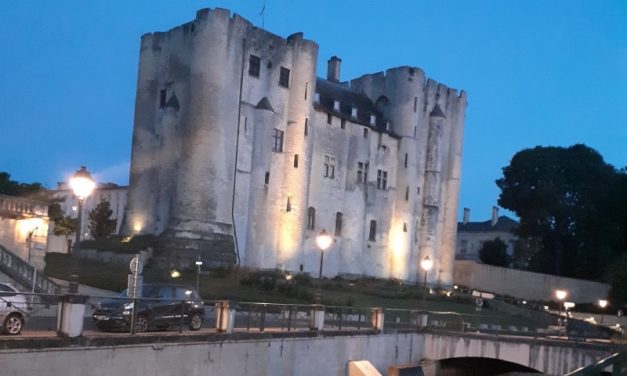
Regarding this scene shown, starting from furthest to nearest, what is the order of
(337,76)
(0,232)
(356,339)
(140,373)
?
1. (337,76)
2. (0,232)
3. (356,339)
4. (140,373)

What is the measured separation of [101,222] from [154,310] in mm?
60588

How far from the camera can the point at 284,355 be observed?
82.7ft

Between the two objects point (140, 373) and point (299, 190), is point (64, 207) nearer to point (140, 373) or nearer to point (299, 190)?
point (299, 190)

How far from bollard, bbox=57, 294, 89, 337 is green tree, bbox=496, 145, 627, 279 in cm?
7022

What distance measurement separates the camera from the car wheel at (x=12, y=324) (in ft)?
54.8

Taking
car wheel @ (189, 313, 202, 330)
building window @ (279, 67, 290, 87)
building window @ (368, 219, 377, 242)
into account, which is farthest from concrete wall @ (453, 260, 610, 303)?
car wheel @ (189, 313, 202, 330)

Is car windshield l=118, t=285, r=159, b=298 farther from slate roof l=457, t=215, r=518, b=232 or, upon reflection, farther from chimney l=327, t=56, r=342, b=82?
slate roof l=457, t=215, r=518, b=232

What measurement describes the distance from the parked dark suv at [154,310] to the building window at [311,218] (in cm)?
4150

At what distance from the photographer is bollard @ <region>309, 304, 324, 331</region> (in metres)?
27.2

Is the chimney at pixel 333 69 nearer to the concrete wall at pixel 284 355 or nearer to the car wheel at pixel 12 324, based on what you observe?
the concrete wall at pixel 284 355

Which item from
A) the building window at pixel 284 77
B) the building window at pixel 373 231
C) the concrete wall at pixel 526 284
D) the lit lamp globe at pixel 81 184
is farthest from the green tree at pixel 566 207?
the lit lamp globe at pixel 81 184

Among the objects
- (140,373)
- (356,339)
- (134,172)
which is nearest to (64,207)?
(134,172)

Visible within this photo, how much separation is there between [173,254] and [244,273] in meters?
5.56

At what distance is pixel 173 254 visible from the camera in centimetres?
5178
